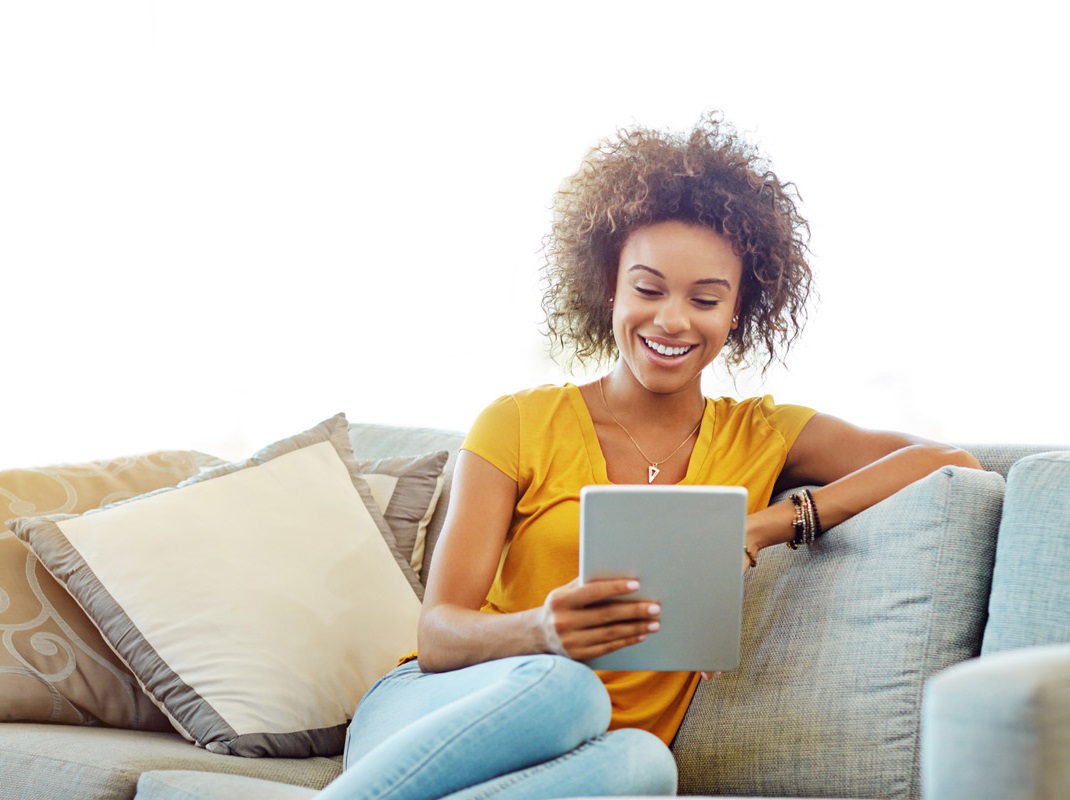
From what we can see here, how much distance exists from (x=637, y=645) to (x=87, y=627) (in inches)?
37.7

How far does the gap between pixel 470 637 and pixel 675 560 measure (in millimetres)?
319

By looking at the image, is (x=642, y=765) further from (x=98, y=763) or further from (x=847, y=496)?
(x=98, y=763)

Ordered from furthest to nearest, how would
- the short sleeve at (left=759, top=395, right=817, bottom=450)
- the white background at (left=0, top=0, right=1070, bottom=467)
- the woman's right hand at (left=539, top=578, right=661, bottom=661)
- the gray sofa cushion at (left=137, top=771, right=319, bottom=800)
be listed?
the white background at (left=0, top=0, right=1070, bottom=467) → the short sleeve at (left=759, top=395, right=817, bottom=450) → the gray sofa cushion at (left=137, top=771, right=319, bottom=800) → the woman's right hand at (left=539, top=578, right=661, bottom=661)

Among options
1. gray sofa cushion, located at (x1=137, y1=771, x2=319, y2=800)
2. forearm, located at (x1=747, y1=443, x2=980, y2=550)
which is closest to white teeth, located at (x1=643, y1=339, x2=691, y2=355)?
forearm, located at (x1=747, y1=443, x2=980, y2=550)

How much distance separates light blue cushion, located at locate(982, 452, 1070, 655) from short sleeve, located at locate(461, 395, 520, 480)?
2.22 ft

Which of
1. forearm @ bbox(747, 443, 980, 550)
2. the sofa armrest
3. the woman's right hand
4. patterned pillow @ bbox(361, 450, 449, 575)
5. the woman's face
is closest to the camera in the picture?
the sofa armrest

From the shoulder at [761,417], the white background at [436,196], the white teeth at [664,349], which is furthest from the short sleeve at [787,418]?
the white background at [436,196]

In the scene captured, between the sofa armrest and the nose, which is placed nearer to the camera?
the sofa armrest

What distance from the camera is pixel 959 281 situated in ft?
8.44

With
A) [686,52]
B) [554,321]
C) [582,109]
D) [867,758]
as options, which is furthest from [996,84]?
[867,758]

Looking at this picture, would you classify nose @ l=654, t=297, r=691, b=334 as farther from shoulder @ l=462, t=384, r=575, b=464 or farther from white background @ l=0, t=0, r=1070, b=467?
white background @ l=0, t=0, r=1070, b=467

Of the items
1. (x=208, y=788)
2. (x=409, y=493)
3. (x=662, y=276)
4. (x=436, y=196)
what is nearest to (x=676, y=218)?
(x=662, y=276)

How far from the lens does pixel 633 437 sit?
1760 mm

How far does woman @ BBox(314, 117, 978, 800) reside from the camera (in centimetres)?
149
